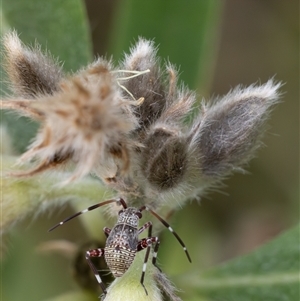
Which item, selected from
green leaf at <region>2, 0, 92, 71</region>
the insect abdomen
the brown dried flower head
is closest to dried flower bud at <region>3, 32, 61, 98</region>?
the brown dried flower head

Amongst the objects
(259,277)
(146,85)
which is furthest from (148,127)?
(259,277)

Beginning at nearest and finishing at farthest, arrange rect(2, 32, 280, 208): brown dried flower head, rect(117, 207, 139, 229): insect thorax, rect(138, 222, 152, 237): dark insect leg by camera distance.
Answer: rect(2, 32, 280, 208): brown dried flower head → rect(117, 207, 139, 229): insect thorax → rect(138, 222, 152, 237): dark insect leg

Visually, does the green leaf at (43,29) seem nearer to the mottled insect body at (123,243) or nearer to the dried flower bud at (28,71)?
the dried flower bud at (28,71)

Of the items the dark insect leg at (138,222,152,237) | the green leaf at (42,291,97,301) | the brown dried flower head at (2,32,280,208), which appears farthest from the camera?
the green leaf at (42,291,97,301)

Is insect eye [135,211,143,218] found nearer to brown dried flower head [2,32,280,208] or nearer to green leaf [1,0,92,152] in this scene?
brown dried flower head [2,32,280,208]

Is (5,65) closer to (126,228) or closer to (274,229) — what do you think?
(126,228)

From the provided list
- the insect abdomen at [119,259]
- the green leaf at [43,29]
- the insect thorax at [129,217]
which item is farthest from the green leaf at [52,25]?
the insect abdomen at [119,259]

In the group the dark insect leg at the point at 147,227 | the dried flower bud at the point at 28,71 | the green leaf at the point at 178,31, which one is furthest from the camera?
the green leaf at the point at 178,31
